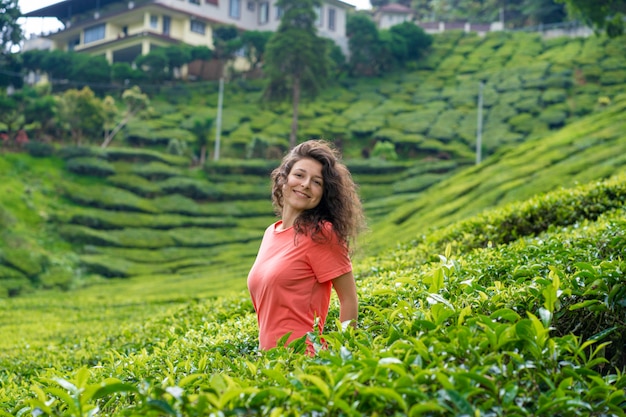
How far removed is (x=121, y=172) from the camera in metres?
29.1

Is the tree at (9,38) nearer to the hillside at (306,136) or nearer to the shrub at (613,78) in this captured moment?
the hillside at (306,136)

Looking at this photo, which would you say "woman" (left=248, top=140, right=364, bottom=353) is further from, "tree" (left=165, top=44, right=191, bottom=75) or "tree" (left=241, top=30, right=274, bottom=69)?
"tree" (left=241, top=30, right=274, bottom=69)

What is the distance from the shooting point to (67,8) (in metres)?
45.7

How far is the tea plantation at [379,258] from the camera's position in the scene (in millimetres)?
2174

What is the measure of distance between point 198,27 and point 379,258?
39445mm

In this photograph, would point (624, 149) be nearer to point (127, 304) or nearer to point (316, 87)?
point (127, 304)

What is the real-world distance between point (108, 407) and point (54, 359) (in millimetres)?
4524

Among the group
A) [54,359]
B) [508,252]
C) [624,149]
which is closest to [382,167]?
[624,149]

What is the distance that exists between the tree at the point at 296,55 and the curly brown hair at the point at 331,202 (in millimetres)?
29236

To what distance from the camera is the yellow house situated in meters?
42.7

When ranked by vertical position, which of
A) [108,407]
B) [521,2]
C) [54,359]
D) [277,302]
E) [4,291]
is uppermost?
[521,2]

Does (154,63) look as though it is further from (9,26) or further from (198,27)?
(9,26)

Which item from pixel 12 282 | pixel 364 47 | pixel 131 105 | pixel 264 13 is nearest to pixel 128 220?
pixel 12 282

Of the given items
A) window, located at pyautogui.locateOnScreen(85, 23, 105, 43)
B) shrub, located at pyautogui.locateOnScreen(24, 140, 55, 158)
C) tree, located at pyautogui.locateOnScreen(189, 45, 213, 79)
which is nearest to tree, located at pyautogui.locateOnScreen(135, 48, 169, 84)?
tree, located at pyautogui.locateOnScreen(189, 45, 213, 79)
